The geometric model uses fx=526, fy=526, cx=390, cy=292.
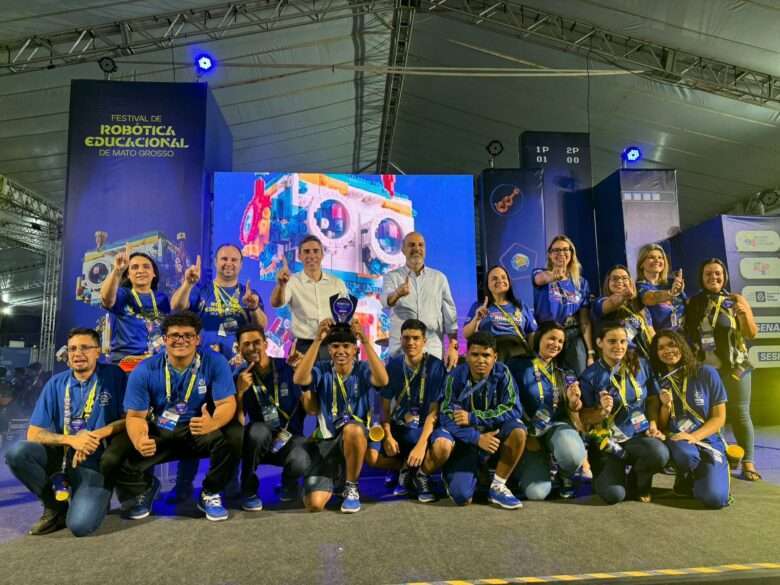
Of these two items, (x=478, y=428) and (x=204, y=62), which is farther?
(x=204, y=62)

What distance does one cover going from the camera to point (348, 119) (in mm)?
9547

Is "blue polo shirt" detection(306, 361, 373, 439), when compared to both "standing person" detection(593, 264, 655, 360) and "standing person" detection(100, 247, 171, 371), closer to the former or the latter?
"standing person" detection(100, 247, 171, 371)

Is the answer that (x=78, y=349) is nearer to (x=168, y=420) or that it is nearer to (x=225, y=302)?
(x=168, y=420)

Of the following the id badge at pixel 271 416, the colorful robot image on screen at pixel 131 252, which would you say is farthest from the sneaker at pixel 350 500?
the colorful robot image on screen at pixel 131 252

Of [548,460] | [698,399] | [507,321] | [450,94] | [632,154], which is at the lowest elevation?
[548,460]

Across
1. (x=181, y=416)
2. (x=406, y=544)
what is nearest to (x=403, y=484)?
(x=406, y=544)

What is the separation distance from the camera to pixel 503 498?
9.30 ft

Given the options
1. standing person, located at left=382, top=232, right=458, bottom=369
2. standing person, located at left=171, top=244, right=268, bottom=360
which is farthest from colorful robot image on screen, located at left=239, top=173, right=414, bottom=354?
standing person, located at left=171, top=244, right=268, bottom=360

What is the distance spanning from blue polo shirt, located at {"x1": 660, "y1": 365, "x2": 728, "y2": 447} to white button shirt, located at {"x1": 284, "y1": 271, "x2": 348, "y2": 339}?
242 cm

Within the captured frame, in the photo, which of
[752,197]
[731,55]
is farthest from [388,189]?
[752,197]

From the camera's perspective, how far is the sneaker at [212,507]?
2.69m

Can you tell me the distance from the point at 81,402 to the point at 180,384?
0.50m

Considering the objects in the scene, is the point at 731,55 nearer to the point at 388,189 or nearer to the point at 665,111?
the point at 665,111

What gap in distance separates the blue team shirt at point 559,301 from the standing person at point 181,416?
7.17 ft
